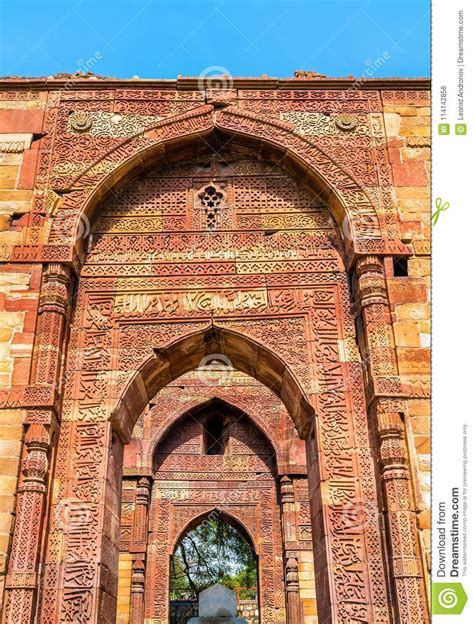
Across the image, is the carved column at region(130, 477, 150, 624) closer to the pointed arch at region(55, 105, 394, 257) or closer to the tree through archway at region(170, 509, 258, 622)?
the pointed arch at region(55, 105, 394, 257)

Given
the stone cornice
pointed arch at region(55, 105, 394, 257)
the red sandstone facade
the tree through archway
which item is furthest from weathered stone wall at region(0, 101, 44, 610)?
the tree through archway

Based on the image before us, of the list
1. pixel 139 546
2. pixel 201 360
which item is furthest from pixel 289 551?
pixel 201 360

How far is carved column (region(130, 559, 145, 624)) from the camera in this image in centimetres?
1108

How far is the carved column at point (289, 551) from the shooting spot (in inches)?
429

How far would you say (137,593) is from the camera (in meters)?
11.3

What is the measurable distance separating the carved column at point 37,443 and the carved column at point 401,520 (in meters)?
3.02

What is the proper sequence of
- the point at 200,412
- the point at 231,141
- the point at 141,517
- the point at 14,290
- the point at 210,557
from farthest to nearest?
the point at 210,557 < the point at 200,412 < the point at 141,517 < the point at 231,141 < the point at 14,290

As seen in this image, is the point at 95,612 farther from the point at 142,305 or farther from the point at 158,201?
the point at 158,201

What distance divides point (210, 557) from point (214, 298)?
1657 centimetres

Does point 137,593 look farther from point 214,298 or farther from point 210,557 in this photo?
point 210,557

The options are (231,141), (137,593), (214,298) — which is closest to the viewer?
(214,298)

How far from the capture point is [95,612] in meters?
5.32

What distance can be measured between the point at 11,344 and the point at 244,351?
2378 mm

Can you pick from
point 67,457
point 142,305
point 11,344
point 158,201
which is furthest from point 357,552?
point 158,201
